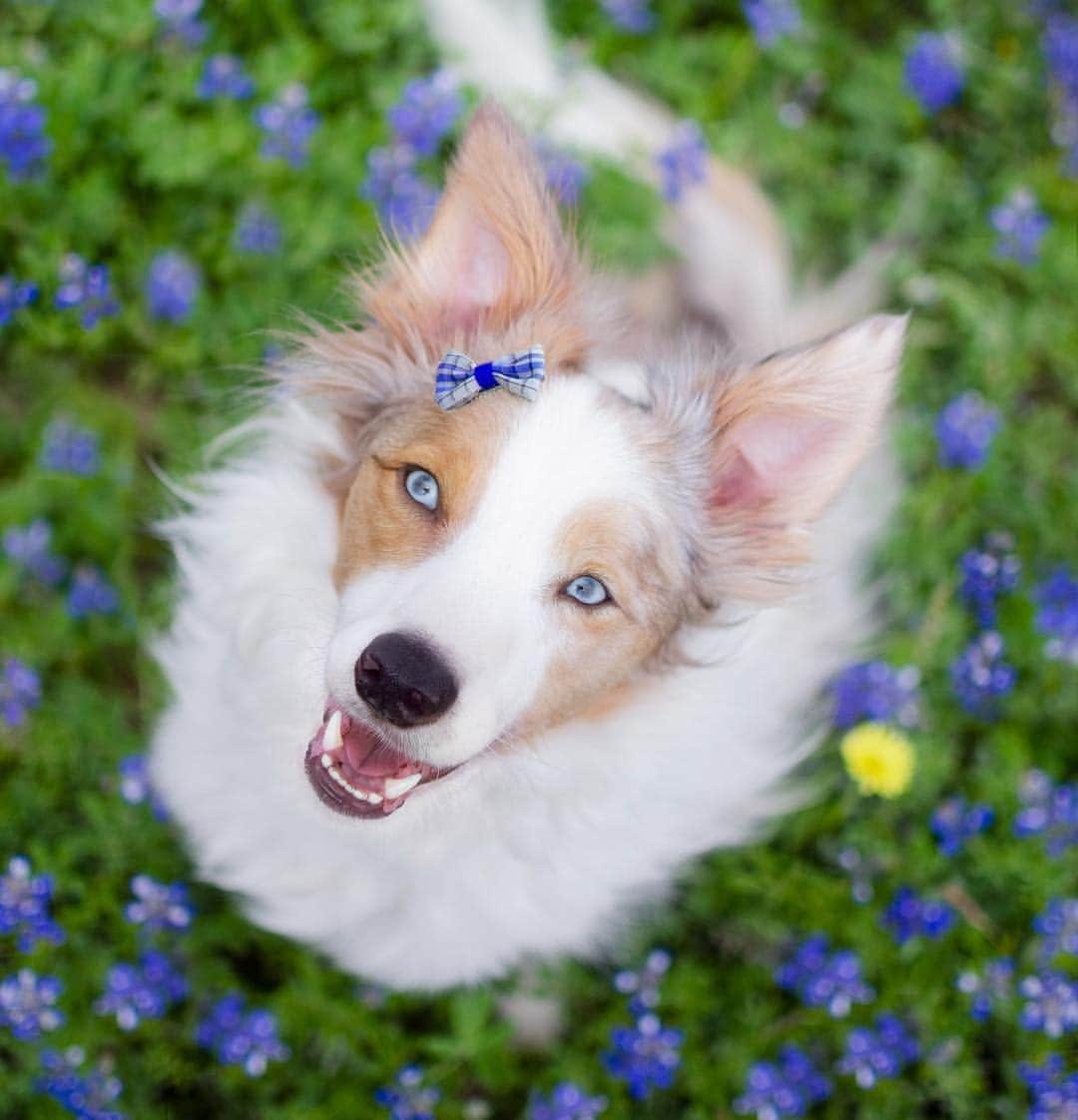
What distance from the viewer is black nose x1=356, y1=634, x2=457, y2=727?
2076mm

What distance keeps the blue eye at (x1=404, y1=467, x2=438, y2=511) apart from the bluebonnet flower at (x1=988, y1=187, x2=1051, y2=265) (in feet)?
10.2

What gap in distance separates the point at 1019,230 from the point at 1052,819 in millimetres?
2255

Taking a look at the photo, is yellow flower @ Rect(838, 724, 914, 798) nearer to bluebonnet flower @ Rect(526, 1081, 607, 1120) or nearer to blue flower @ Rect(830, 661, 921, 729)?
blue flower @ Rect(830, 661, 921, 729)

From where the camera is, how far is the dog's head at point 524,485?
2188mm

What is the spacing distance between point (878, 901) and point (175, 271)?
3.12 m

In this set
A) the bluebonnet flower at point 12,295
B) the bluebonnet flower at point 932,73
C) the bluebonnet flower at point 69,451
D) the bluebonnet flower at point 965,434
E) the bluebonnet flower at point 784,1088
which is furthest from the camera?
the bluebonnet flower at point 932,73

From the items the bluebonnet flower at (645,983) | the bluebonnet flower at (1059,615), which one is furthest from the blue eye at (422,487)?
the bluebonnet flower at (1059,615)

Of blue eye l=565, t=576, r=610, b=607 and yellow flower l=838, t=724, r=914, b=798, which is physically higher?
blue eye l=565, t=576, r=610, b=607

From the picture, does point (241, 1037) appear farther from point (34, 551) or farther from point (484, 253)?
point (484, 253)

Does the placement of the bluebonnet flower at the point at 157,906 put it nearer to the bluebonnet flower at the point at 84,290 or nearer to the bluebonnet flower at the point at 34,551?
the bluebonnet flower at the point at 34,551

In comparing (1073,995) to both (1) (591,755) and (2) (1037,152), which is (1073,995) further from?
(2) (1037,152)

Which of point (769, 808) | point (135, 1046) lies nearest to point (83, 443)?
point (135, 1046)

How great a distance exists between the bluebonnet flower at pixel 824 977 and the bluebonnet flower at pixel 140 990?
1858 millimetres

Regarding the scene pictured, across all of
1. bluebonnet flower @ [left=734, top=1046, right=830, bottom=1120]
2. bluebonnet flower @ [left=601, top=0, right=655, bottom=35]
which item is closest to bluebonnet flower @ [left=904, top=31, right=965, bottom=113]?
bluebonnet flower @ [left=601, top=0, right=655, bottom=35]
